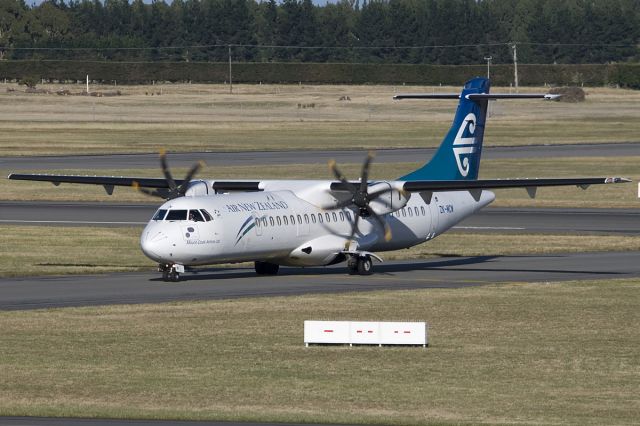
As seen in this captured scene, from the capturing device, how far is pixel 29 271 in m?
40.2

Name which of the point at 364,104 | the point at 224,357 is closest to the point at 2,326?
the point at 224,357

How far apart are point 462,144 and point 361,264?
288 inches

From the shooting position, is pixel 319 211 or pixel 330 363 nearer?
pixel 330 363

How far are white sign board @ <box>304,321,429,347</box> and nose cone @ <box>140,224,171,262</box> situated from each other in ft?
32.7

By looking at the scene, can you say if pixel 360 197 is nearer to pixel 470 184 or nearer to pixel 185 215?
pixel 470 184

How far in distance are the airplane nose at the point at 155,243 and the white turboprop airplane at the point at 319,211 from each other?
27mm

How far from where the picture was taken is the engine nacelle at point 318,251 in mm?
39062

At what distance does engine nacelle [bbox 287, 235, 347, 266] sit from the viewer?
39062 mm

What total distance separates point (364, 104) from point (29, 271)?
109666mm

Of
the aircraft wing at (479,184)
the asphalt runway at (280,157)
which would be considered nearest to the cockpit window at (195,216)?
the aircraft wing at (479,184)

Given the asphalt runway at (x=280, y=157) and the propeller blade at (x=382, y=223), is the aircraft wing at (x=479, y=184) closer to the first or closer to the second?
the propeller blade at (x=382, y=223)

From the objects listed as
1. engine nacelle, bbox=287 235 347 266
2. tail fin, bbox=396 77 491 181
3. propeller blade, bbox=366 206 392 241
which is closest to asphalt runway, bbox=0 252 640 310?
engine nacelle, bbox=287 235 347 266

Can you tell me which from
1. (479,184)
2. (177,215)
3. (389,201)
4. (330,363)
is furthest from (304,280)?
(330,363)

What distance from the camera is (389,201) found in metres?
40.3
